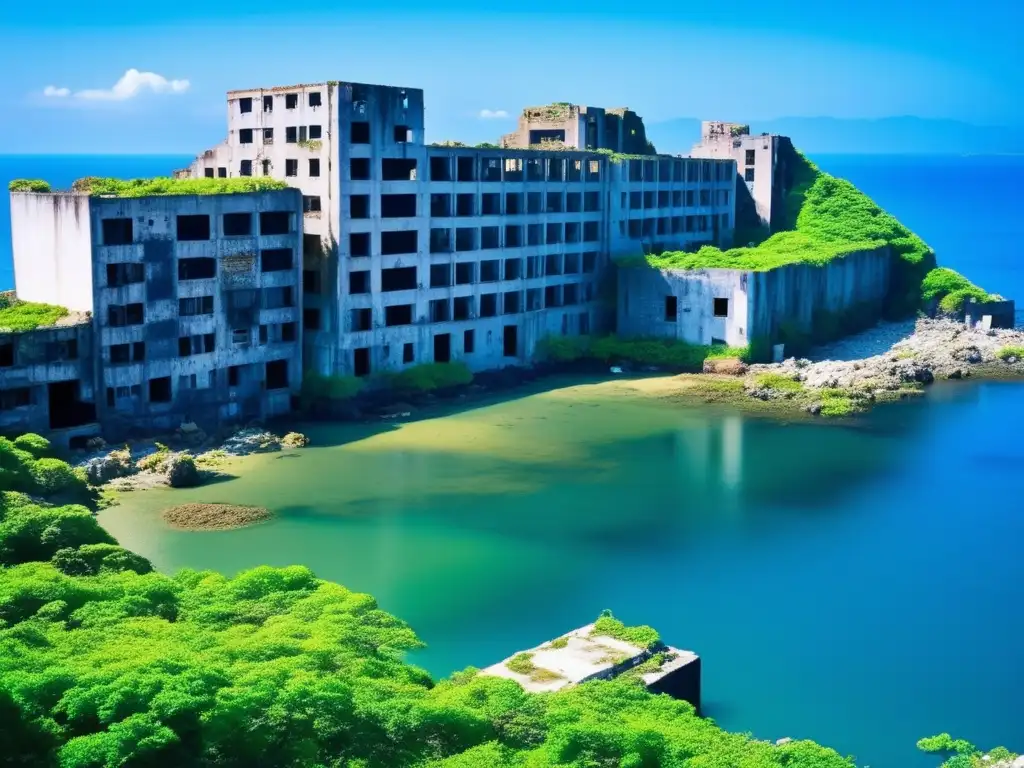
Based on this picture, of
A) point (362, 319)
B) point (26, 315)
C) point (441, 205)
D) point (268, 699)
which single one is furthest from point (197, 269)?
point (268, 699)

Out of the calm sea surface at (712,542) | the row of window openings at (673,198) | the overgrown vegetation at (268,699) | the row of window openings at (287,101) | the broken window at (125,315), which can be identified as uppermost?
the row of window openings at (287,101)

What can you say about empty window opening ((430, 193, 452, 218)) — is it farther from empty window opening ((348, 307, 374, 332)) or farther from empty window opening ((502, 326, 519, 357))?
empty window opening ((502, 326, 519, 357))

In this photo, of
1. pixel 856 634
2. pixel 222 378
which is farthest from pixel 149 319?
pixel 856 634

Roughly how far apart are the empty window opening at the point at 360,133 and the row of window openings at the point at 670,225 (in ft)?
61.0

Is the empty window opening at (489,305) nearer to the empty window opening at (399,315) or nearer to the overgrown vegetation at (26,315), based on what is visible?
the empty window opening at (399,315)

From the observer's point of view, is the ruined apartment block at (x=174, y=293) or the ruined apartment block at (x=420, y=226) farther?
the ruined apartment block at (x=420, y=226)

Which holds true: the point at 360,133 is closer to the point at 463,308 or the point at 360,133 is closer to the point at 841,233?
the point at 463,308

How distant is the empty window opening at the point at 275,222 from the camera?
159ft

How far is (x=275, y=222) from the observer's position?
1932 inches

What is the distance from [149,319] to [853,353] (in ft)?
122

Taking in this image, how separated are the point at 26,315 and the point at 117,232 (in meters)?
4.08

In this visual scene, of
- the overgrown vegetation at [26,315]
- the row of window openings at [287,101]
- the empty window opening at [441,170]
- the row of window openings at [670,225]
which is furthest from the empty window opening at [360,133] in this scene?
the row of window openings at [670,225]

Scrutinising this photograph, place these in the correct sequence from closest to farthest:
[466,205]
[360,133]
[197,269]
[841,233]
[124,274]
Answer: [124,274] < [197,269] < [360,133] < [466,205] < [841,233]

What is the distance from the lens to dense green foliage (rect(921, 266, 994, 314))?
74.1 m
